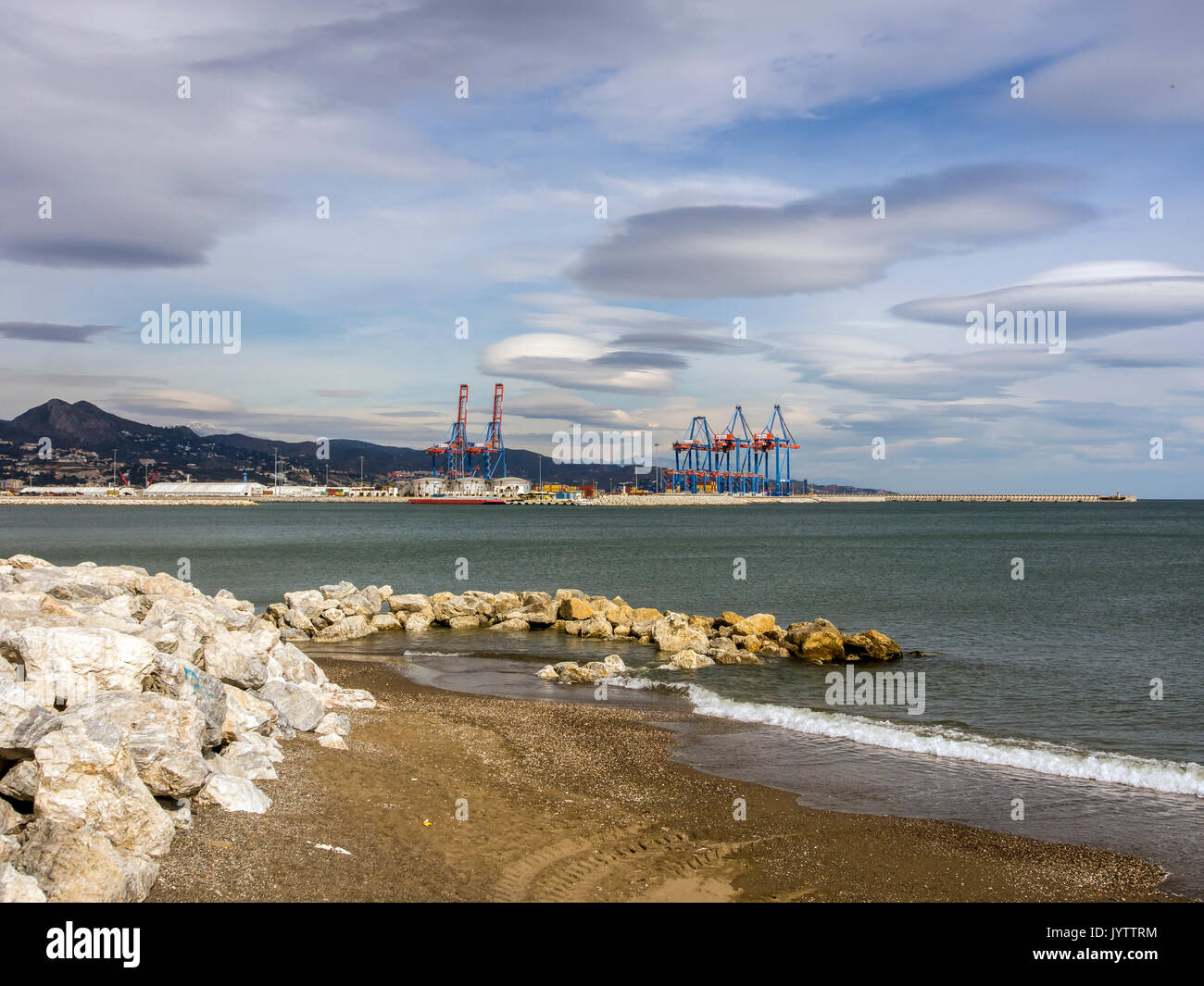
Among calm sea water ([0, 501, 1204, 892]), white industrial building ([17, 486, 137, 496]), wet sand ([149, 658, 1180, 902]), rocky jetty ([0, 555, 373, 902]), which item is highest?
white industrial building ([17, 486, 137, 496])

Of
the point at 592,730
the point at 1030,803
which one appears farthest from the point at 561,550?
the point at 1030,803

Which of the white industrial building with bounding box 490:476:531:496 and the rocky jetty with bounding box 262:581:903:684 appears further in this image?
the white industrial building with bounding box 490:476:531:496

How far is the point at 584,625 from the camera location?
2261 cm

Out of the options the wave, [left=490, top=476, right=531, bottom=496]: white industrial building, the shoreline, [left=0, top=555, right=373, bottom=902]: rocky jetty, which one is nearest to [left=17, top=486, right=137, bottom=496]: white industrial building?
the shoreline

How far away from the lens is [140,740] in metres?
7.25

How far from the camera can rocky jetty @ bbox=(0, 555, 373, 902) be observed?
A: 594 centimetres

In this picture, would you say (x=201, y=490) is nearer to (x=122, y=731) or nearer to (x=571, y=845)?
(x=122, y=731)

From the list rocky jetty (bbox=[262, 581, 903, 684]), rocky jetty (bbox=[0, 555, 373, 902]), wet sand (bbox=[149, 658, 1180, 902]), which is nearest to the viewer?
rocky jetty (bbox=[0, 555, 373, 902])

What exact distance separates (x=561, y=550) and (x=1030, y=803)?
46454 millimetres

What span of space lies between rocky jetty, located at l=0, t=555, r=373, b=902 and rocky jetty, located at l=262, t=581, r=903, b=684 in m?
7.14

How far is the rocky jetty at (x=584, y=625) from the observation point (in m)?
19.2

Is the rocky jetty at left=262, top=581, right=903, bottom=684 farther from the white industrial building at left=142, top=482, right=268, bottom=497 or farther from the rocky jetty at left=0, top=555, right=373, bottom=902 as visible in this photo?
the white industrial building at left=142, top=482, right=268, bottom=497

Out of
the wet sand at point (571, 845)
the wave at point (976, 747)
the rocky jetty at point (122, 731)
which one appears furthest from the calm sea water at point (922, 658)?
the rocky jetty at point (122, 731)

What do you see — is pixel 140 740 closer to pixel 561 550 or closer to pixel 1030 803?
pixel 1030 803
